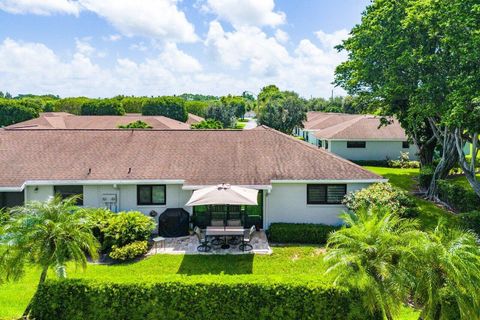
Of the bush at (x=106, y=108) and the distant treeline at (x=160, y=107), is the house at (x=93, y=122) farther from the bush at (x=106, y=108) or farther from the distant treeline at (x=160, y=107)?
the bush at (x=106, y=108)

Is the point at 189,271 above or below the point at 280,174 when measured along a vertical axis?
below

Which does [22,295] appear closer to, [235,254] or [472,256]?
[235,254]

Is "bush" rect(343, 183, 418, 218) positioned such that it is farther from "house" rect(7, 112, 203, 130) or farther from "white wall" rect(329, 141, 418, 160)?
"house" rect(7, 112, 203, 130)

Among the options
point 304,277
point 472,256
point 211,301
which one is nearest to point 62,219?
point 211,301

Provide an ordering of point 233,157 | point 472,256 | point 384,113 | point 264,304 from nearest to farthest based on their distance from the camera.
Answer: point 472,256, point 264,304, point 233,157, point 384,113

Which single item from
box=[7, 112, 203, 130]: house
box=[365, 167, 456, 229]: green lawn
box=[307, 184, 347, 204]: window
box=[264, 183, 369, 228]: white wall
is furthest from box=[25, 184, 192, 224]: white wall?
box=[7, 112, 203, 130]: house

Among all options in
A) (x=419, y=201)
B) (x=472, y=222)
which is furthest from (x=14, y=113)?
(x=472, y=222)
